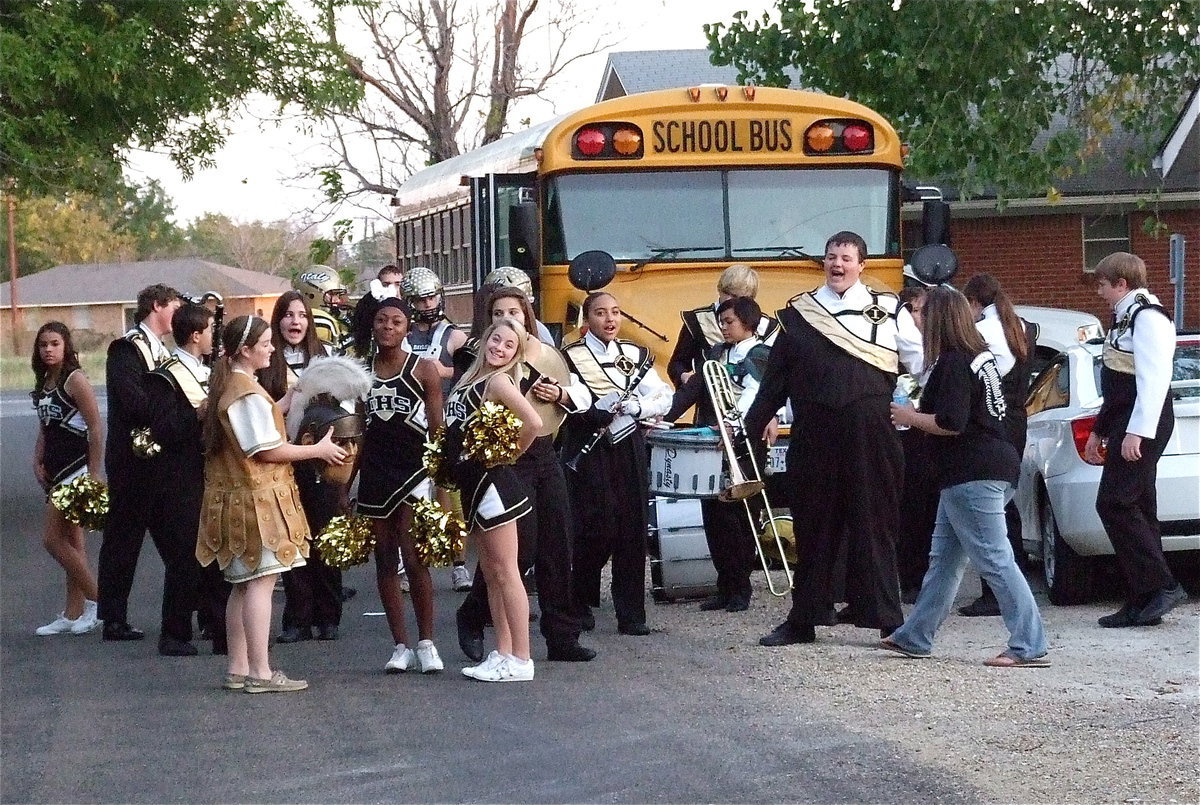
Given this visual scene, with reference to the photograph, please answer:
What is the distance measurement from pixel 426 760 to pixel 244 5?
12.0 meters

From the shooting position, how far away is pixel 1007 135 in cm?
2152

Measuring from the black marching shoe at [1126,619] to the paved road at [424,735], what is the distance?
2038 millimetres

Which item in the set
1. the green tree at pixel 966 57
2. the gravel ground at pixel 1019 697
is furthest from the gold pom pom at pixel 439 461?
the green tree at pixel 966 57

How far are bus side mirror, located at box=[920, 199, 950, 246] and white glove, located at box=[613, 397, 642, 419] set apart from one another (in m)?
4.36

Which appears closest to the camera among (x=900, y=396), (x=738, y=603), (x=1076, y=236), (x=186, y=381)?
(x=186, y=381)

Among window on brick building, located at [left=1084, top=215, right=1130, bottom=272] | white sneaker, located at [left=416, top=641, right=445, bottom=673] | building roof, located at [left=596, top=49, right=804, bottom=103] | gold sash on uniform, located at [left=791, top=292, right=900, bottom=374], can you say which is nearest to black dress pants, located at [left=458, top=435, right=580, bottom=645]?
white sneaker, located at [left=416, top=641, right=445, bottom=673]

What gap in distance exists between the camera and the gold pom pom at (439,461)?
8.23 meters

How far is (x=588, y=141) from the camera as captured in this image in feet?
42.3

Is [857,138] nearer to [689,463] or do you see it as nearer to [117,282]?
[689,463]

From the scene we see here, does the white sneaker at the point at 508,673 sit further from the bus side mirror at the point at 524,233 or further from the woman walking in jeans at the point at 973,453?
the bus side mirror at the point at 524,233

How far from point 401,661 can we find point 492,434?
49.1 inches

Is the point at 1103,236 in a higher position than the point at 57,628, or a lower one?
higher

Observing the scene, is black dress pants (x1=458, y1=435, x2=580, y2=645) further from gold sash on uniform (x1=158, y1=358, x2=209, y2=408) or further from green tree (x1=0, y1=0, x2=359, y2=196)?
green tree (x1=0, y1=0, x2=359, y2=196)

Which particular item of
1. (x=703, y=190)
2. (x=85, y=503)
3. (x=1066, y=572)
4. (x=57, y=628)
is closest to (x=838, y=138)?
(x=703, y=190)
